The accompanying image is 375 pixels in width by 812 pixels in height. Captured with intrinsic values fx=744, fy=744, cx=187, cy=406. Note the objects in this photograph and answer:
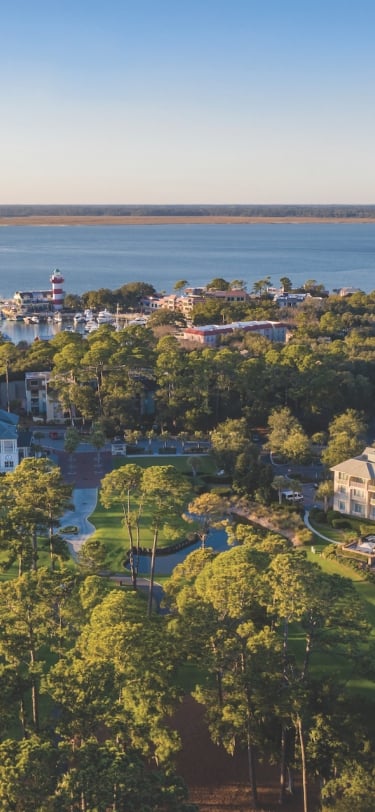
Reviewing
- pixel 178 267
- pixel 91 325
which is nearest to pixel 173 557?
pixel 91 325

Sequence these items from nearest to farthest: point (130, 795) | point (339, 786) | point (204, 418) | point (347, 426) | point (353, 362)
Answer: point (130, 795) < point (339, 786) < point (347, 426) < point (204, 418) < point (353, 362)

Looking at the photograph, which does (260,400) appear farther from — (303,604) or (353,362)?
(303,604)

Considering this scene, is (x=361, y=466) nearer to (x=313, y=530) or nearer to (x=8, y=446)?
(x=313, y=530)

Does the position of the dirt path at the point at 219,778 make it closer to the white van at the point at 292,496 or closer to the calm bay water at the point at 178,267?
the white van at the point at 292,496

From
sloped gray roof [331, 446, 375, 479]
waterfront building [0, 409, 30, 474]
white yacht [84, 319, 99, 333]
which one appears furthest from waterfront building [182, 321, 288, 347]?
sloped gray roof [331, 446, 375, 479]

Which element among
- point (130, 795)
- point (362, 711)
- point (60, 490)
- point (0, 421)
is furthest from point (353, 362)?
point (130, 795)

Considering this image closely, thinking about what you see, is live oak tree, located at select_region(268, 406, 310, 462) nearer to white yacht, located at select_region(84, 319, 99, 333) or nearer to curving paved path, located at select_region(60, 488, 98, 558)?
curving paved path, located at select_region(60, 488, 98, 558)
